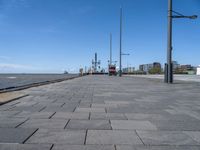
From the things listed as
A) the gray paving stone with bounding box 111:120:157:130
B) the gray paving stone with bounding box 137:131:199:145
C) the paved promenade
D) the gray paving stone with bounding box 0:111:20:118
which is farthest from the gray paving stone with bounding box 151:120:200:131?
the gray paving stone with bounding box 0:111:20:118

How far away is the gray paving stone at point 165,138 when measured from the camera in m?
5.45

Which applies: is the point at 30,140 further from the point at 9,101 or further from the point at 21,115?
the point at 9,101

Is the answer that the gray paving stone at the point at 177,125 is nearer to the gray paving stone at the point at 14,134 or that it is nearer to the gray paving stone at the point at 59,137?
the gray paving stone at the point at 59,137

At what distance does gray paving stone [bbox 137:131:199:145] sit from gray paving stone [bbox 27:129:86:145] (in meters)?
1.12

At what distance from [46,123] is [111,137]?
1785 millimetres

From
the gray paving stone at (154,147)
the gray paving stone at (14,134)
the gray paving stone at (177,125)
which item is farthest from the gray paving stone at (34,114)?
the gray paving stone at (154,147)

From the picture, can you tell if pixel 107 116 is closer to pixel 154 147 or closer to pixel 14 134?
pixel 14 134

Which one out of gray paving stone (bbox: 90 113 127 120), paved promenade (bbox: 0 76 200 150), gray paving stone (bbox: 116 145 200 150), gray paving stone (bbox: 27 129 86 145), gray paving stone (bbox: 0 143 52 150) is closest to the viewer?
gray paving stone (bbox: 0 143 52 150)

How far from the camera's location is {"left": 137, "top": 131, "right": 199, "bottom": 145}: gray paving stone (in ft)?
A: 17.9

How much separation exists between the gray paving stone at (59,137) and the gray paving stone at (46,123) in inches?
16.3

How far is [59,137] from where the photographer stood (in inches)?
223

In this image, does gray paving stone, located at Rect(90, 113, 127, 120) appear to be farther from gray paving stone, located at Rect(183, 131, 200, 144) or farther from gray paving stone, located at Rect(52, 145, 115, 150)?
gray paving stone, located at Rect(52, 145, 115, 150)

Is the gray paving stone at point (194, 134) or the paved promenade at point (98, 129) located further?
the gray paving stone at point (194, 134)

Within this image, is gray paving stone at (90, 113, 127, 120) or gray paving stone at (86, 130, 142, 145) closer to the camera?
gray paving stone at (86, 130, 142, 145)
